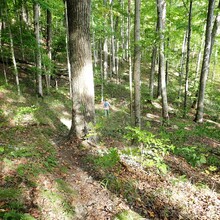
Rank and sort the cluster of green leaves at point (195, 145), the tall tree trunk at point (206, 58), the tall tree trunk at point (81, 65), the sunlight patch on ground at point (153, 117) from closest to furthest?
1. the tall tree trunk at point (81, 65)
2. the cluster of green leaves at point (195, 145)
3. the tall tree trunk at point (206, 58)
4. the sunlight patch on ground at point (153, 117)

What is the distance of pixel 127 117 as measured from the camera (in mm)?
13867

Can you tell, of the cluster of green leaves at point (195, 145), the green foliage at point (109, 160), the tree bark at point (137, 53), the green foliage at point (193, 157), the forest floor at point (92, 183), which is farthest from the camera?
the tree bark at point (137, 53)

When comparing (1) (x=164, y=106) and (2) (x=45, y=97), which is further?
(2) (x=45, y=97)

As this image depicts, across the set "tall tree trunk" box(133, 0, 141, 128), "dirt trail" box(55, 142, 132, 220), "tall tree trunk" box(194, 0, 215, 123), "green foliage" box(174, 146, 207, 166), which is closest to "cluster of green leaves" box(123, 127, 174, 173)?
"dirt trail" box(55, 142, 132, 220)

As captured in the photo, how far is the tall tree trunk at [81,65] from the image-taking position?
567cm

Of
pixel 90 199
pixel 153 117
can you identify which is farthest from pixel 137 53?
pixel 153 117

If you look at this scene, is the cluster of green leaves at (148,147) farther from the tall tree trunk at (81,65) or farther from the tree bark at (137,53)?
the tree bark at (137,53)

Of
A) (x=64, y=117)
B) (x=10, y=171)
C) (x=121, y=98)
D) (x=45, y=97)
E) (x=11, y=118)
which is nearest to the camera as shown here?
(x=10, y=171)

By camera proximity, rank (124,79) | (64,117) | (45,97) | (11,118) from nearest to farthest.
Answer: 1. (11,118)
2. (64,117)
3. (45,97)
4. (124,79)

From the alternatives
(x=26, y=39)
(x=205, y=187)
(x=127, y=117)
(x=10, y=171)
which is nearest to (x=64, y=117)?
(x=127, y=117)

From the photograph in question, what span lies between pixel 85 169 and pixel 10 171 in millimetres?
1835

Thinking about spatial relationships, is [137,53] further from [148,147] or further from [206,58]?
[206,58]

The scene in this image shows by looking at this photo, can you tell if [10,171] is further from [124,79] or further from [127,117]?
[124,79]

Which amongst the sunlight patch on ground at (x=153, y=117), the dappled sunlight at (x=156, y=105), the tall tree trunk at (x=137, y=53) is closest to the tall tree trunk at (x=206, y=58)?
the sunlight patch on ground at (x=153, y=117)
